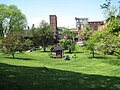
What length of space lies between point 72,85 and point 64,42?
168 ft

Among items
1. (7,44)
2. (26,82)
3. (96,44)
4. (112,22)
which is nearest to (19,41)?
(7,44)

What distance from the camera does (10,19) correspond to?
81.5m

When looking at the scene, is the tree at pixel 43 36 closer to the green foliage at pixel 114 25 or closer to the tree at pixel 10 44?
the tree at pixel 10 44

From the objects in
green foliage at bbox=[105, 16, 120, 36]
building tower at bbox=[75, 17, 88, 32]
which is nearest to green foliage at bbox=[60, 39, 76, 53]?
green foliage at bbox=[105, 16, 120, 36]

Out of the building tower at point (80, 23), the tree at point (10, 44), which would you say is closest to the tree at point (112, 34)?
the tree at point (10, 44)

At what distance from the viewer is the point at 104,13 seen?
42.3 metres

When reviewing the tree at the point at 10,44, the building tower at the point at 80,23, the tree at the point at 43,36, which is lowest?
the tree at the point at 10,44

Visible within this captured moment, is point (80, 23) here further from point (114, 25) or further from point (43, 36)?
point (114, 25)

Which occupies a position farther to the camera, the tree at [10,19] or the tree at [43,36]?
the tree at [10,19]

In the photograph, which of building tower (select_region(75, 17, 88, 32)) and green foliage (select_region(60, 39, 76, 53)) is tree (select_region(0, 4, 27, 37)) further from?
building tower (select_region(75, 17, 88, 32))

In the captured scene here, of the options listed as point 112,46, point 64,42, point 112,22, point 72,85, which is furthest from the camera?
point 64,42

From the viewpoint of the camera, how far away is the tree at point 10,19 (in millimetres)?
79500

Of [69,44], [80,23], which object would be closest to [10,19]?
[69,44]

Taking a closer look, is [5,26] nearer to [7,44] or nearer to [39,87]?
[7,44]
